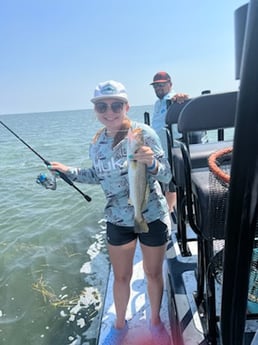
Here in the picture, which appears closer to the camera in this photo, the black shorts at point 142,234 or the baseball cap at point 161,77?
the black shorts at point 142,234

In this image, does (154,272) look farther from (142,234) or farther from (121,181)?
(121,181)

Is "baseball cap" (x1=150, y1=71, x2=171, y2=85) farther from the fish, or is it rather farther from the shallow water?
the fish

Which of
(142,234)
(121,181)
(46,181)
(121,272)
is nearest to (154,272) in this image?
(121,272)

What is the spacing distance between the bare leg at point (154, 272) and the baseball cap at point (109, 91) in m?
1.14

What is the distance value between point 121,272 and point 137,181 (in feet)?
2.90

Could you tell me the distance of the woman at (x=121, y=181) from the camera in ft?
7.57

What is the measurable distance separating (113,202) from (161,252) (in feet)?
1.80

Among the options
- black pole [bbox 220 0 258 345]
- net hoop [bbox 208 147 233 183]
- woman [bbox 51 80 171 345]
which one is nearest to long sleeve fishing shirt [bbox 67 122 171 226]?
woman [bbox 51 80 171 345]

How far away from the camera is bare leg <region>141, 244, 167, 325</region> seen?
248 cm

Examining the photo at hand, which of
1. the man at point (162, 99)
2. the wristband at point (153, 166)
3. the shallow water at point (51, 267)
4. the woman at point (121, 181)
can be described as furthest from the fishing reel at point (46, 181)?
the man at point (162, 99)

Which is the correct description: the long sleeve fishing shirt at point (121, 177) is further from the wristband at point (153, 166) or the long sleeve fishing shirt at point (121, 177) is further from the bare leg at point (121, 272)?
the bare leg at point (121, 272)

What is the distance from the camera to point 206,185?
1595mm

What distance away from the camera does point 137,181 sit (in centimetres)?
211

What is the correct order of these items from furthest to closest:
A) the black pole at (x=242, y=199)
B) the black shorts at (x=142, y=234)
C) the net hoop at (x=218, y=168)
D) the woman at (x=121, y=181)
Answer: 1. the black shorts at (x=142, y=234)
2. the woman at (x=121, y=181)
3. the net hoop at (x=218, y=168)
4. the black pole at (x=242, y=199)
